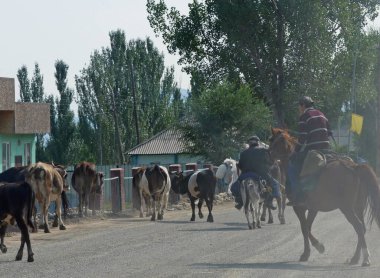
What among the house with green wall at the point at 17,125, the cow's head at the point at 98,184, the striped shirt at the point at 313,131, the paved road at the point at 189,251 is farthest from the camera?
the house with green wall at the point at 17,125

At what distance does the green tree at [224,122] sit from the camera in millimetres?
51562

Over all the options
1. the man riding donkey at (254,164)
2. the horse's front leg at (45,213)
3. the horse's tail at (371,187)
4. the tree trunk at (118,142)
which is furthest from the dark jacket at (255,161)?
the tree trunk at (118,142)

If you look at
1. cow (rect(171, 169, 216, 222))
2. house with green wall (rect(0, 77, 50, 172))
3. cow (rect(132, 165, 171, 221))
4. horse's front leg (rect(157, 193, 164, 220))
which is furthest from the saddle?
house with green wall (rect(0, 77, 50, 172))

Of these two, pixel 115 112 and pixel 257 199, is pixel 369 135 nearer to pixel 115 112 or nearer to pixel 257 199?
pixel 115 112

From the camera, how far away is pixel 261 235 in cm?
2184

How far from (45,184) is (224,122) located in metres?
27.5

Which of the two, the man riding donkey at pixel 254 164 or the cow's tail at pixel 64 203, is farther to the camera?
the cow's tail at pixel 64 203

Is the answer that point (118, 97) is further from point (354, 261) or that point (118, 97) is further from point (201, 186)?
point (354, 261)

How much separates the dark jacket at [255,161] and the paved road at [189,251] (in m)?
1.39

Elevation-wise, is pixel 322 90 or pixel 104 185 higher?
pixel 322 90

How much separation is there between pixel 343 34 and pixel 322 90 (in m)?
3.64

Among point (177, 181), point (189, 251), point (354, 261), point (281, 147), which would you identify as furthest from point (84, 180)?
point (354, 261)

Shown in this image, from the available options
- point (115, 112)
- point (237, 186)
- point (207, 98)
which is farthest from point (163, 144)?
point (237, 186)

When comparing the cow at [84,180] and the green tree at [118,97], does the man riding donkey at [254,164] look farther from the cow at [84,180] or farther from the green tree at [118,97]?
the green tree at [118,97]
